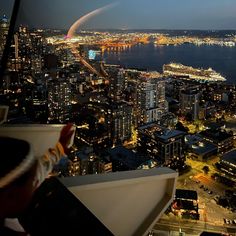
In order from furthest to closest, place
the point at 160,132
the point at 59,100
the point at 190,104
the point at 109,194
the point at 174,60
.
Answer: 1. the point at 174,60
2. the point at 190,104
3. the point at 59,100
4. the point at 160,132
5. the point at 109,194

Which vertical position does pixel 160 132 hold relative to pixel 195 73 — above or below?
below

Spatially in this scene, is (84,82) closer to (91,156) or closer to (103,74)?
(103,74)

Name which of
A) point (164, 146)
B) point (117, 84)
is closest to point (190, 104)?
point (117, 84)

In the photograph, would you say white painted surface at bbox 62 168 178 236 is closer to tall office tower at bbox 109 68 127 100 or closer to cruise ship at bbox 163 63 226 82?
tall office tower at bbox 109 68 127 100

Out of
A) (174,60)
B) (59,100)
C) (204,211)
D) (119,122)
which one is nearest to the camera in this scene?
(204,211)

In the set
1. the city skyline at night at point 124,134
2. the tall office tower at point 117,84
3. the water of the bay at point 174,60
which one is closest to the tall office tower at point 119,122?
the city skyline at night at point 124,134

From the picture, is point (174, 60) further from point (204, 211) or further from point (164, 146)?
point (204, 211)

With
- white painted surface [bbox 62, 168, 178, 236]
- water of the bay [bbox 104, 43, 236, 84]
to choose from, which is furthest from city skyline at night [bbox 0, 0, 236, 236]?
water of the bay [bbox 104, 43, 236, 84]
